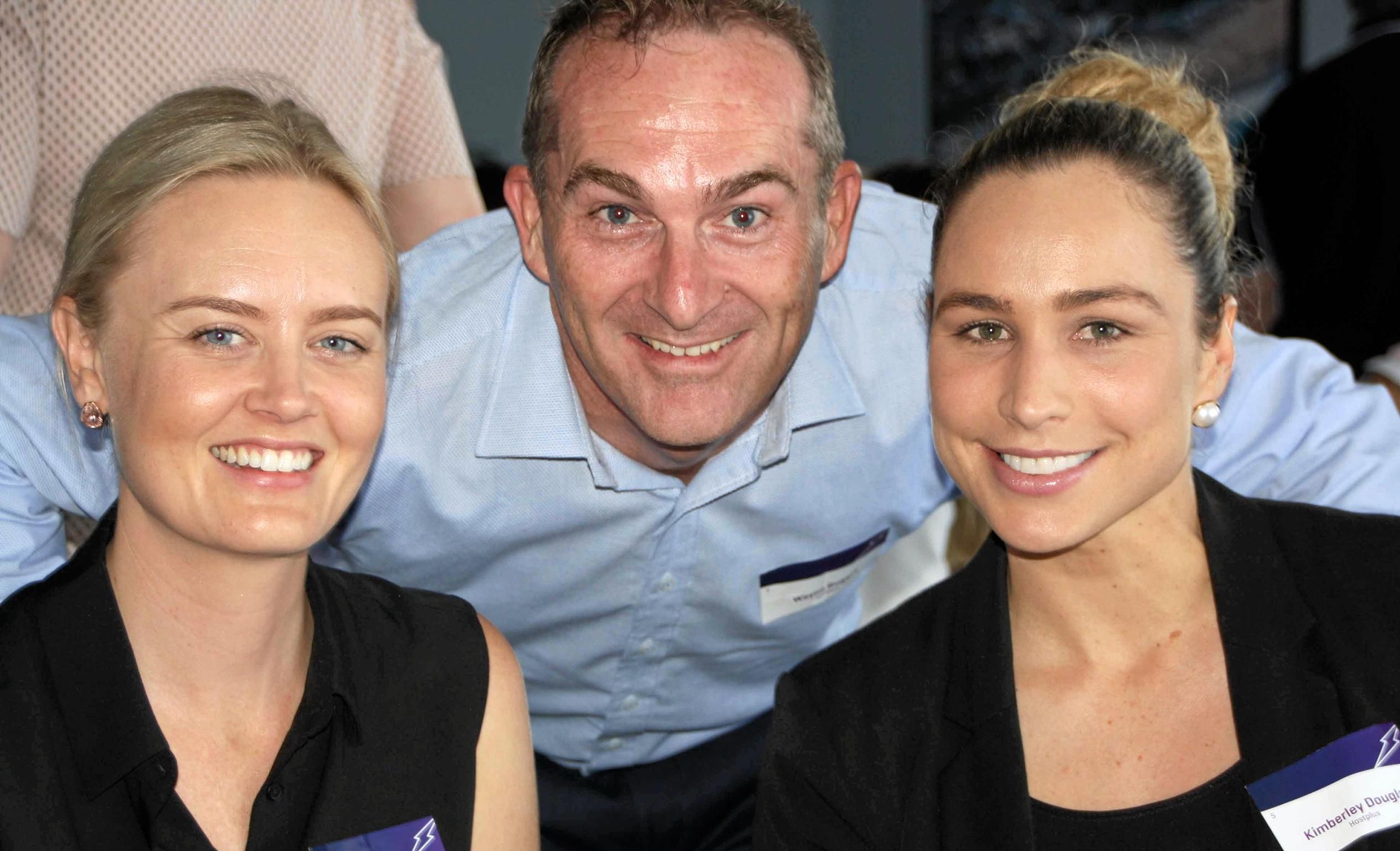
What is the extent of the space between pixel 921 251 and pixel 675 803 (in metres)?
1.07

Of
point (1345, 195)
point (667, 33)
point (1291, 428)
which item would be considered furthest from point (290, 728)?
point (1345, 195)

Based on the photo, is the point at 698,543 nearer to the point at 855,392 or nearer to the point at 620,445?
the point at 620,445

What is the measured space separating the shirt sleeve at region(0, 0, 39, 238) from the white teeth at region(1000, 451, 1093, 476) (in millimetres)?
1474

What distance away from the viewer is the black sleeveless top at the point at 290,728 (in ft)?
4.91

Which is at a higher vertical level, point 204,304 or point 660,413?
point 204,304

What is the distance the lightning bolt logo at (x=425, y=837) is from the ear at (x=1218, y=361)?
18.2 inches

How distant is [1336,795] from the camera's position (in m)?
1.65

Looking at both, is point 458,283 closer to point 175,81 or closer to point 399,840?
point 175,81

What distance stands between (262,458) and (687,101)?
0.79 m

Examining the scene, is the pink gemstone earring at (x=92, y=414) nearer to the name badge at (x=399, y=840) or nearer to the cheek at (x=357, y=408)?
the cheek at (x=357, y=408)

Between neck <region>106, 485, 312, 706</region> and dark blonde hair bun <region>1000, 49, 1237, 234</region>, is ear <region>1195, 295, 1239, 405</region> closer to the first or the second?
dark blonde hair bun <region>1000, 49, 1237, 234</region>

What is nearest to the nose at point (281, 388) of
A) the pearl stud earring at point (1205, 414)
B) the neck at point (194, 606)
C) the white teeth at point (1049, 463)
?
the neck at point (194, 606)

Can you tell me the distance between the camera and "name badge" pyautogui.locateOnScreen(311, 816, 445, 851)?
1.62 metres

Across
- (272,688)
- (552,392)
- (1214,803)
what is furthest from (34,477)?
(1214,803)
